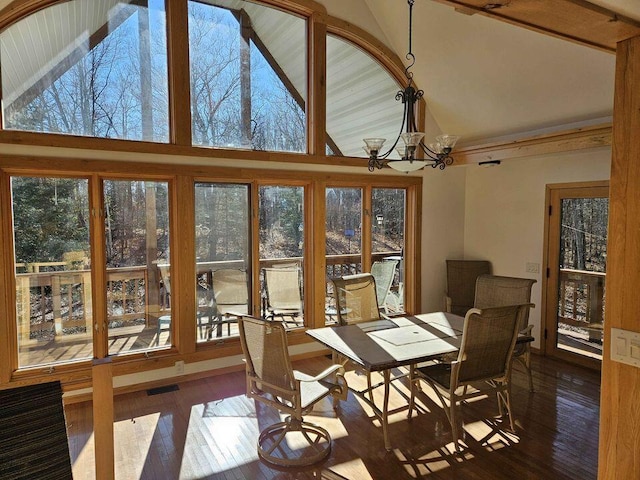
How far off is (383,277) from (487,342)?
262 cm

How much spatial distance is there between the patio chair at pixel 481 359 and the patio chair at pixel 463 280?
2.49 m

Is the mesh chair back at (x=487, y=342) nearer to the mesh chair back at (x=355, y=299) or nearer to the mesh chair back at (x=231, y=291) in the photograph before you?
the mesh chair back at (x=355, y=299)

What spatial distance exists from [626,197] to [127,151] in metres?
3.91

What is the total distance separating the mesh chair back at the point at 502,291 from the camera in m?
4.20

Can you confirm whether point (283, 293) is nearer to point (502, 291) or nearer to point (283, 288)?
point (283, 288)

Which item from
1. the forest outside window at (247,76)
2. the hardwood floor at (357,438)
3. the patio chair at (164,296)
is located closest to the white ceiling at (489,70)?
the forest outside window at (247,76)

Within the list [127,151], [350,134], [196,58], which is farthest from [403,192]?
[127,151]

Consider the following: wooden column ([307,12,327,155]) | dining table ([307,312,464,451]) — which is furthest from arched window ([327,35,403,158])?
dining table ([307,312,464,451])

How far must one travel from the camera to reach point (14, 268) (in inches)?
143

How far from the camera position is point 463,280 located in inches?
228

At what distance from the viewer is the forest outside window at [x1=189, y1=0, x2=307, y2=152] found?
4.37 metres

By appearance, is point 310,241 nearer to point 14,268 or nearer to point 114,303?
point 114,303

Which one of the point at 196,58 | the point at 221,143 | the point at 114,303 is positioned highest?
the point at 196,58

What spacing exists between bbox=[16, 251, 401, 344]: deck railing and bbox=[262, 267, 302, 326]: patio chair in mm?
848
